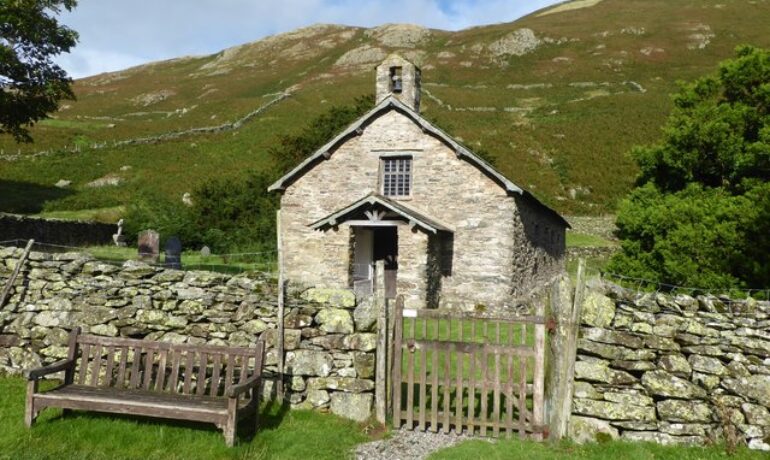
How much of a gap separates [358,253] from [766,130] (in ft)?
47.2

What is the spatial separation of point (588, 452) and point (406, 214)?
506 inches

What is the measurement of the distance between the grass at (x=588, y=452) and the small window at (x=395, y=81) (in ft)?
59.4

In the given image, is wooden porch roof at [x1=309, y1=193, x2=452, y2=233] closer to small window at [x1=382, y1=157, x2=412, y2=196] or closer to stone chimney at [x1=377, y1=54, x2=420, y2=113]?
small window at [x1=382, y1=157, x2=412, y2=196]

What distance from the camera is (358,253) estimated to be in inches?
882

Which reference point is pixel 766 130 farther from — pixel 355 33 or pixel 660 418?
pixel 355 33

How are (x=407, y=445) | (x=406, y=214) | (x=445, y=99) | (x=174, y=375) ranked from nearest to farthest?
(x=407, y=445), (x=174, y=375), (x=406, y=214), (x=445, y=99)

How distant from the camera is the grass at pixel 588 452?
263 inches

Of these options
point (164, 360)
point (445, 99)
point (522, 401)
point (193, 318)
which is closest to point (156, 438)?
point (164, 360)

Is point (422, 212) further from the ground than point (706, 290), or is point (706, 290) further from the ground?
point (422, 212)

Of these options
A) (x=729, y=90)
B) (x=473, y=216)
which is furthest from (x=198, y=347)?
(x=729, y=90)

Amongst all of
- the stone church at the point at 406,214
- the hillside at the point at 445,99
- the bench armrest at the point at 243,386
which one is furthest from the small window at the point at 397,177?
the hillside at the point at 445,99

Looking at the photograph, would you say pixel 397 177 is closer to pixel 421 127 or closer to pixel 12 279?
pixel 421 127

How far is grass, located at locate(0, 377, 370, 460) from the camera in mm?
6355

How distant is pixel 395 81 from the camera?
22953mm
